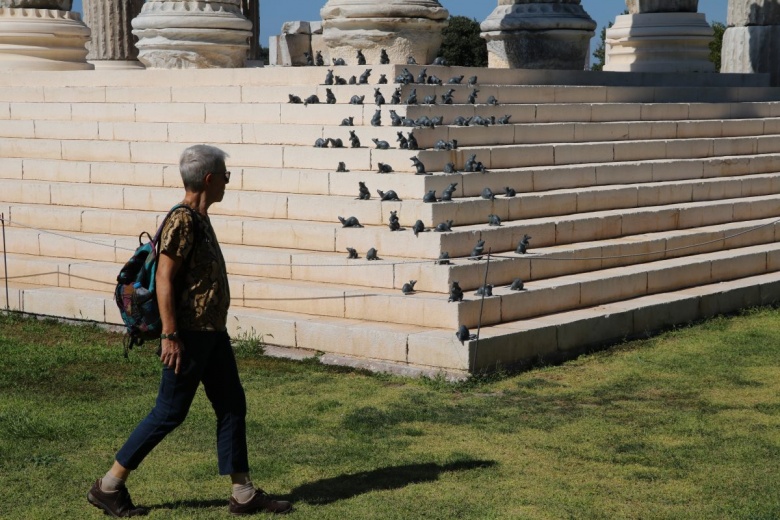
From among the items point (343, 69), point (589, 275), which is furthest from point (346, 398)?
point (343, 69)

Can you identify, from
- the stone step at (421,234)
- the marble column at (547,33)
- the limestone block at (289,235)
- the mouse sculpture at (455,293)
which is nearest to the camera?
the mouse sculpture at (455,293)

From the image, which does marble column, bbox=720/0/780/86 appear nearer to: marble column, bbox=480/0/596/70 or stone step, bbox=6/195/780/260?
marble column, bbox=480/0/596/70

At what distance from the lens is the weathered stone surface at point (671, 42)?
61.8 ft

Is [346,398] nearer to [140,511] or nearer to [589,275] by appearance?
[140,511]

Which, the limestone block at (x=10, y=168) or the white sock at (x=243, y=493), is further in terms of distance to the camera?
the limestone block at (x=10, y=168)

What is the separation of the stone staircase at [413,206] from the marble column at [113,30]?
175 inches

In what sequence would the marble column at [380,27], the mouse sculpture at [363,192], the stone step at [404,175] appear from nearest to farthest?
the mouse sculpture at [363,192], the stone step at [404,175], the marble column at [380,27]

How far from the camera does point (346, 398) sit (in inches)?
322

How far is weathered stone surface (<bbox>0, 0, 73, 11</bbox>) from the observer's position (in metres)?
17.0

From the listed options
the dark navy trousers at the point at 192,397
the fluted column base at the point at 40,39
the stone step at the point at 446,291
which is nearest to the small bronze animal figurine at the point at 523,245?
the stone step at the point at 446,291

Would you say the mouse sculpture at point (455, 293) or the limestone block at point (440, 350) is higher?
the mouse sculpture at point (455, 293)

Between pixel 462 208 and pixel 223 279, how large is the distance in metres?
4.72

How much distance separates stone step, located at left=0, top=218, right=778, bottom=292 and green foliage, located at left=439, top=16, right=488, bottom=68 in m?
42.8

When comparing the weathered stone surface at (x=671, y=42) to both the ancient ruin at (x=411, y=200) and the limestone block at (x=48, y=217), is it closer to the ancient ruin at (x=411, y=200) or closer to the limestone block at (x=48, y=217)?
the ancient ruin at (x=411, y=200)
